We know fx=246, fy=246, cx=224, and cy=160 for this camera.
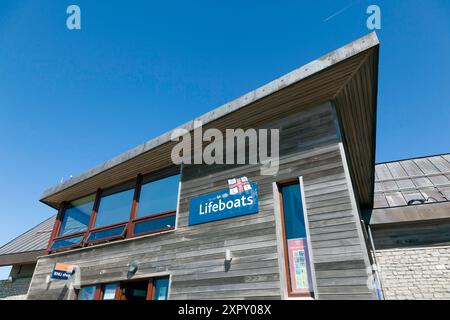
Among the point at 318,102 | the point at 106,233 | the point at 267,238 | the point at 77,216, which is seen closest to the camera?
the point at 267,238

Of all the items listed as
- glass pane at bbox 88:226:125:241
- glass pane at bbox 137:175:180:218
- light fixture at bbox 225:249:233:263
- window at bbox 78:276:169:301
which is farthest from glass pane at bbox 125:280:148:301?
light fixture at bbox 225:249:233:263

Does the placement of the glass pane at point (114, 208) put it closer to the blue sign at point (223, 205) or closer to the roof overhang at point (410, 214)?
the blue sign at point (223, 205)

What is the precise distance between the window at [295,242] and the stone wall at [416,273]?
16.1 feet

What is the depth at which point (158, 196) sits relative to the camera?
684 centimetres

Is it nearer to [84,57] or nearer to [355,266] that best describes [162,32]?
[84,57]

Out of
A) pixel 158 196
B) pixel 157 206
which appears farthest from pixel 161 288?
pixel 158 196

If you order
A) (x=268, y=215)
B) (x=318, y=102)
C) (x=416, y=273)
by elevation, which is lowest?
(x=416, y=273)

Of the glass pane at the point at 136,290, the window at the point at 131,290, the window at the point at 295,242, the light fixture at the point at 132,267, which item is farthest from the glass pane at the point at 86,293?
the window at the point at 295,242

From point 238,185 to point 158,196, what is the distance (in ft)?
8.92

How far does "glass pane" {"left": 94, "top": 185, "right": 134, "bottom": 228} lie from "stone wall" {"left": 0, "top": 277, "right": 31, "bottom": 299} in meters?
6.79

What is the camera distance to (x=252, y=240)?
4.55 meters

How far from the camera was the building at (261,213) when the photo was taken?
393 cm

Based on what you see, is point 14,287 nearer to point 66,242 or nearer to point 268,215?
point 66,242
